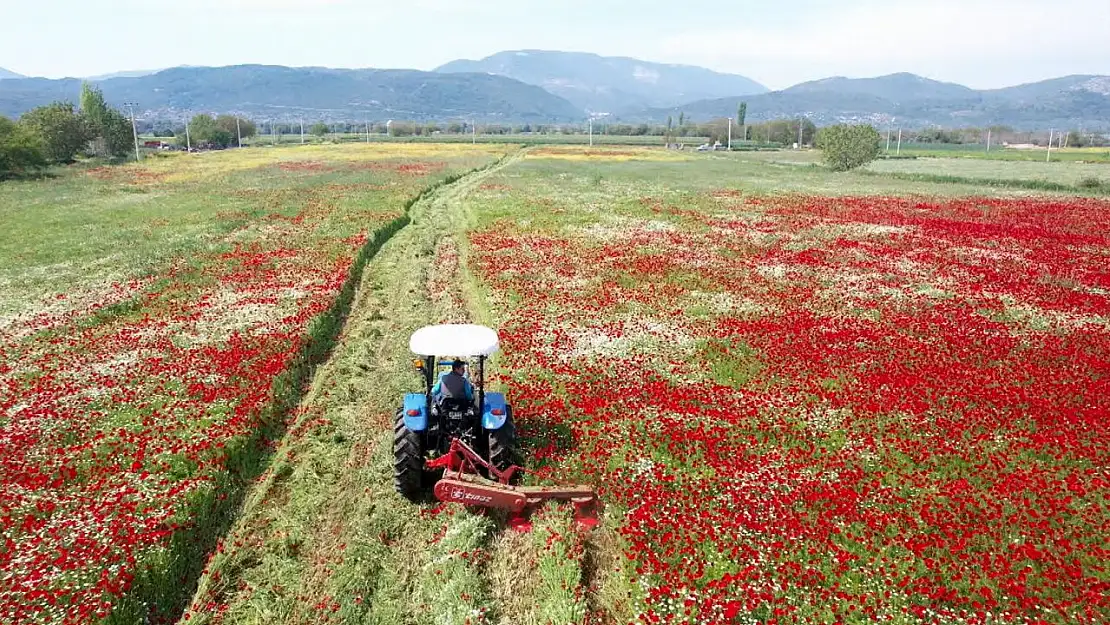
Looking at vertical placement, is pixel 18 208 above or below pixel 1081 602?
above

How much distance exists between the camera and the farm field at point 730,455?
9180 mm

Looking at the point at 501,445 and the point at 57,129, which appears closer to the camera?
the point at 501,445

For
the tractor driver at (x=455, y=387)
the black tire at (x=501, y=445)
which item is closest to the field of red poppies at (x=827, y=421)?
the black tire at (x=501, y=445)

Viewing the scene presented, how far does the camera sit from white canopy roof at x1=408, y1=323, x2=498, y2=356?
1066 cm

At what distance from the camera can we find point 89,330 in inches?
773

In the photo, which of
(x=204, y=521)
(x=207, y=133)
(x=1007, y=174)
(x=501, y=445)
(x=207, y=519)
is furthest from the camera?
(x=207, y=133)

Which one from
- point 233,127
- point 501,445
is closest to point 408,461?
point 501,445

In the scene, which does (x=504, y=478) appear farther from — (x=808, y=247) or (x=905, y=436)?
(x=808, y=247)

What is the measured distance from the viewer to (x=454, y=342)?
35.8 feet

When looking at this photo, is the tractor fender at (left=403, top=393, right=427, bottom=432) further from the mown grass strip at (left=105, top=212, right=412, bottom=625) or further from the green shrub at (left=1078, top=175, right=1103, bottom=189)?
the green shrub at (left=1078, top=175, right=1103, bottom=189)

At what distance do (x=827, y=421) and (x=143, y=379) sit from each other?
53.4 feet

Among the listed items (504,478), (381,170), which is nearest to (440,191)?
(381,170)

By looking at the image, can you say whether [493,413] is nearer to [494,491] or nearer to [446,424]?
[446,424]

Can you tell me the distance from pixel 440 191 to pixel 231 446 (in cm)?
4533
